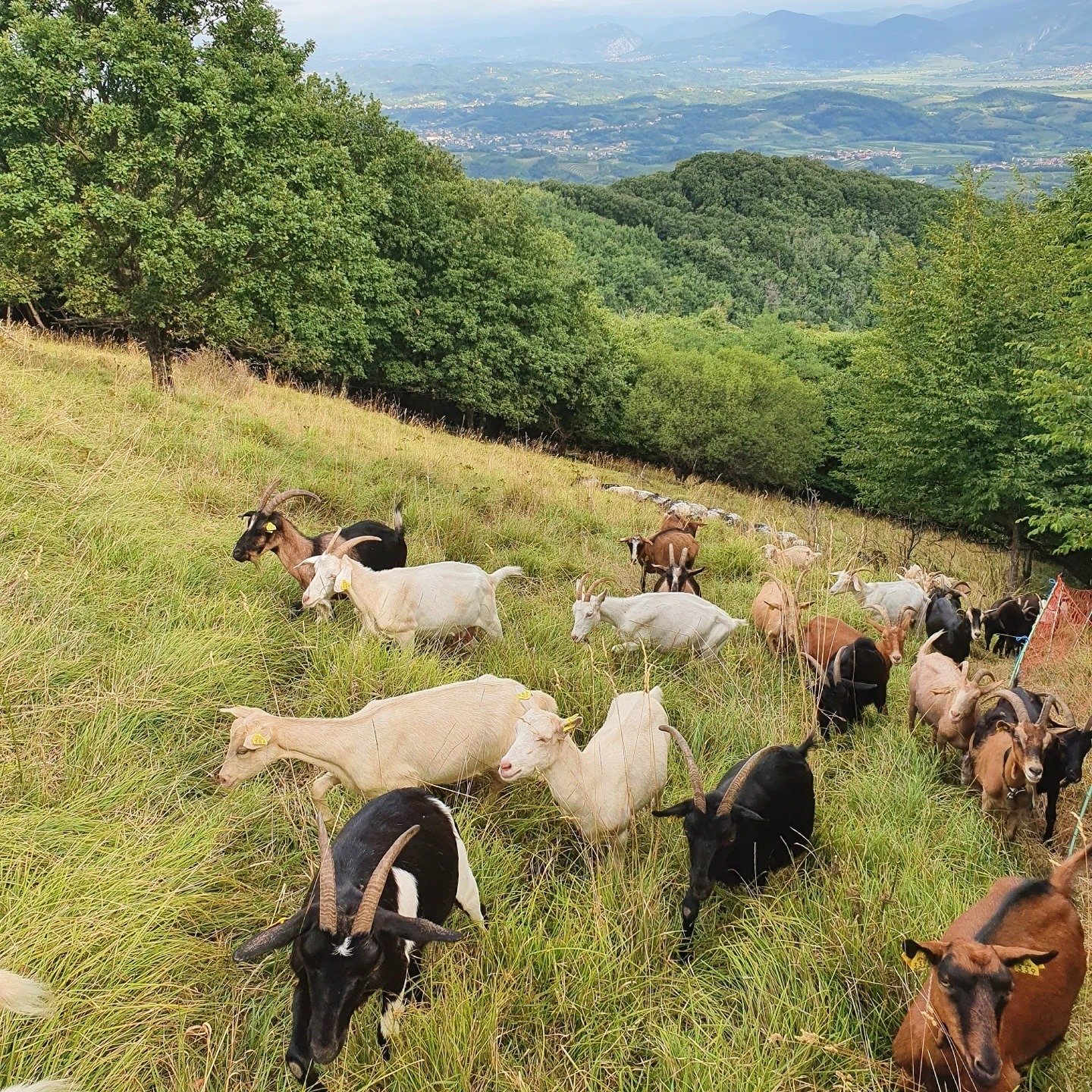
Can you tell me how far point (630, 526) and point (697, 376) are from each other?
24.8 m

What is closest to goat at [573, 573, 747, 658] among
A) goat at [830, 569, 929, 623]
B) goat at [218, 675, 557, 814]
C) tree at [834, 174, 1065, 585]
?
goat at [218, 675, 557, 814]

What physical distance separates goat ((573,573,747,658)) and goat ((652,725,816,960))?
2281mm

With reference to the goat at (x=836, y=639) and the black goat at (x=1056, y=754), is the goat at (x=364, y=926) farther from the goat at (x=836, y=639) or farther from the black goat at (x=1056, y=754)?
the goat at (x=836, y=639)

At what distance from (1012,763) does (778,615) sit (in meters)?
2.57

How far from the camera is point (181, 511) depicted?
662cm

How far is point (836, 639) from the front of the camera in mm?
6621

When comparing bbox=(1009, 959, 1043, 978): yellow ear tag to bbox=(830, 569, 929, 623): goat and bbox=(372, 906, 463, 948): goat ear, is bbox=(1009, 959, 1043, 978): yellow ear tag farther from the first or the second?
bbox=(830, 569, 929, 623): goat

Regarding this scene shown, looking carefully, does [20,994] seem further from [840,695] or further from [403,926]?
[840,695]

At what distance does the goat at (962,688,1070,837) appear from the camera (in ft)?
14.8

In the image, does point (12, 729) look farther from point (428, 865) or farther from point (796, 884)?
point (796, 884)

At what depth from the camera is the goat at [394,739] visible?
3725 mm

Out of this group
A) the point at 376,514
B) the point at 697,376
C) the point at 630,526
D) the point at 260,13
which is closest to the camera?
the point at 376,514

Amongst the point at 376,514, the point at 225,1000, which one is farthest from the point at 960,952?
the point at 376,514

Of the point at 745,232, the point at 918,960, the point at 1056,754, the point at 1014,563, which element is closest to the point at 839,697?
the point at 1056,754
